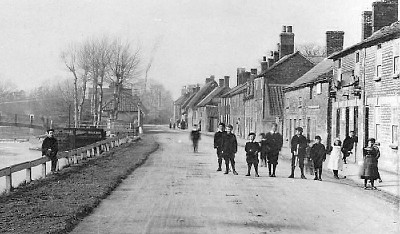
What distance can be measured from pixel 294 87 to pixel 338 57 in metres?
10.6

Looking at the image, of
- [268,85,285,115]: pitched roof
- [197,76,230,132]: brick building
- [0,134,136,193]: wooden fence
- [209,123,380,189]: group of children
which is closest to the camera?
[0,134,136,193]: wooden fence

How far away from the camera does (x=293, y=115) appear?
41.5 meters

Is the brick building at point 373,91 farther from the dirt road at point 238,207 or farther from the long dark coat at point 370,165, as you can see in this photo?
the dirt road at point 238,207

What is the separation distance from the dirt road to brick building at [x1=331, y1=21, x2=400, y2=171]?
18.1ft

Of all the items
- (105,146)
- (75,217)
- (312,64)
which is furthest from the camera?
(312,64)

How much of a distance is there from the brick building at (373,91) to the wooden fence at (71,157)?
12.7m

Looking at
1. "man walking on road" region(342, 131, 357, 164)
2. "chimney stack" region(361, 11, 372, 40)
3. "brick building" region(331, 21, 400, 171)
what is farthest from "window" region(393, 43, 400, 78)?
"chimney stack" region(361, 11, 372, 40)

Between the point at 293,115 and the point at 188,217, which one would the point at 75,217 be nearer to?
the point at 188,217

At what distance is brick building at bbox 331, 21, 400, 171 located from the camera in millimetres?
21500

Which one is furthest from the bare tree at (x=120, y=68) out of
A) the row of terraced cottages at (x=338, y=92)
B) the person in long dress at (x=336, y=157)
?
the person in long dress at (x=336, y=157)

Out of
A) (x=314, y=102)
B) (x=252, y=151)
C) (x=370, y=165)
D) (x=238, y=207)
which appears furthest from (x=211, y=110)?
(x=238, y=207)

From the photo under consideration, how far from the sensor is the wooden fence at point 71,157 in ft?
46.0

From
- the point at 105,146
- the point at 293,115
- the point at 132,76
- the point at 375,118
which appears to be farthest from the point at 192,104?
the point at 375,118

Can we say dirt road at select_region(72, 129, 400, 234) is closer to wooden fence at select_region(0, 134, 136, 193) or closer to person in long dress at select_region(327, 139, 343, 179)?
person in long dress at select_region(327, 139, 343, 179)
